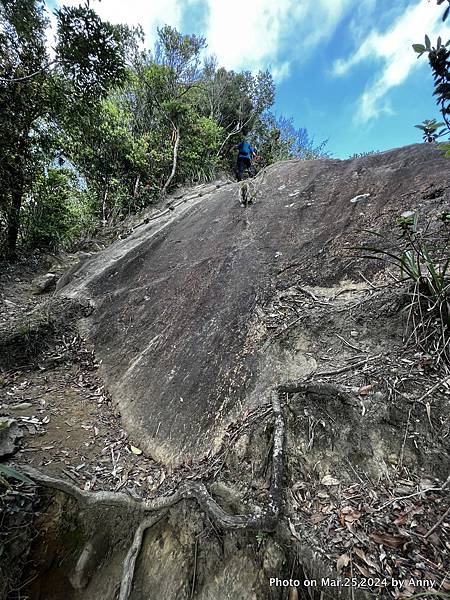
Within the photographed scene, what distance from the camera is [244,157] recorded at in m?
9.26

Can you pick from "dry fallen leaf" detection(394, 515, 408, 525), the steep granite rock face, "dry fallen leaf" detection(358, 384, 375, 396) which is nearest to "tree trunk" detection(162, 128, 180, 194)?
the steep granite rock face

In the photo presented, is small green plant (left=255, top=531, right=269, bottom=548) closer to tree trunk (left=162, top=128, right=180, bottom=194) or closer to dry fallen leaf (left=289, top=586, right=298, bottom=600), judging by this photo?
dry fallen leaf (left=289, top=586, right=298, bottom=600)

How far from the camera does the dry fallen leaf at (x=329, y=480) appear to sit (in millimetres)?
1796

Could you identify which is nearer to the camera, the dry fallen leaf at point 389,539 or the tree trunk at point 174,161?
the dry fallen leaf at point 389,539

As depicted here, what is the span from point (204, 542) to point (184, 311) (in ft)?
7.71

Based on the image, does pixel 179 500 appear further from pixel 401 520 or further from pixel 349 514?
pixel 401 520

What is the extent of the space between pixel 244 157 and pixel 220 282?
22.4 feet

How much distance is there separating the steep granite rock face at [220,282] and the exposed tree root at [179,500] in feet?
1.31

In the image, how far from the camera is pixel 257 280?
366cm

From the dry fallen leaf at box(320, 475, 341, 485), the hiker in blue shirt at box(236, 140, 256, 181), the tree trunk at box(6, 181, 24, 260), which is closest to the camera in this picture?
the dry fallen leaf at box(320, 475, 341, 485)

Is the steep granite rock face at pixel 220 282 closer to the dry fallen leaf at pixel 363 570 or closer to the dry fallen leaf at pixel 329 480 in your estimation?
the dry fallen leaf at pixel 329 480

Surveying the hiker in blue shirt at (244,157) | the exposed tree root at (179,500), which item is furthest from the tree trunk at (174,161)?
the exposed tree root at (179,500)

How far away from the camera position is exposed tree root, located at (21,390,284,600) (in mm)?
1695

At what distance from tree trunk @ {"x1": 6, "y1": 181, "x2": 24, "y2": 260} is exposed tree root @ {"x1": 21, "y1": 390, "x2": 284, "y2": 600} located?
703 centimetres
